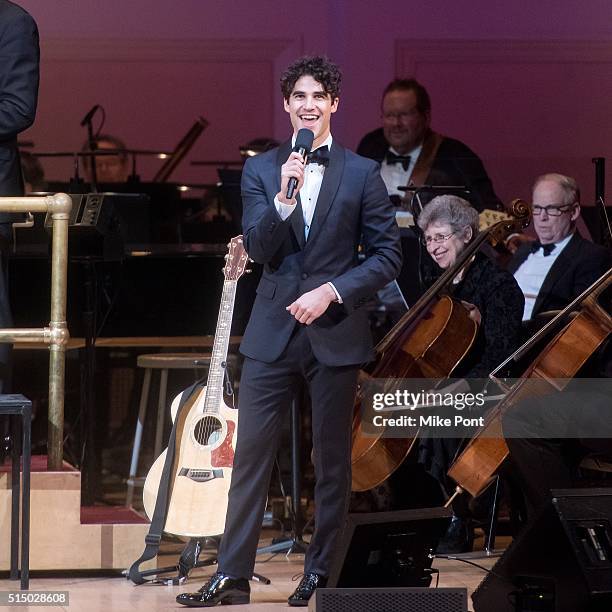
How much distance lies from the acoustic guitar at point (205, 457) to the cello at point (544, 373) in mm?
734

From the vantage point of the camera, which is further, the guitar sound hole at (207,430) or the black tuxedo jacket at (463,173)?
the black tuxedo jacket at (463,173)

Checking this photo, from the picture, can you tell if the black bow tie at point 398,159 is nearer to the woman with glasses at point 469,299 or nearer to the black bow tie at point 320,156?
the woman with glasses at point 469,299

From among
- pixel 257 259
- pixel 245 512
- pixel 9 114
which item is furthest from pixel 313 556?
pixel 9 114

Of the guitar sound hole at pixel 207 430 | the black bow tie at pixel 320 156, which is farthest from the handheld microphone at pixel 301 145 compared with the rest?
the guitar sound hole at pixel 207 430

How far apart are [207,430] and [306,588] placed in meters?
0.71

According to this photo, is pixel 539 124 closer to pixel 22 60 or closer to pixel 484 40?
pixel 484 40

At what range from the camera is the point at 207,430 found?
15.0 feet

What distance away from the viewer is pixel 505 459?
184 inches

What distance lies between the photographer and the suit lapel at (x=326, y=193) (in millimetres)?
4039

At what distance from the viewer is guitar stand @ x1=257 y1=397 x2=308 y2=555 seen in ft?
16.0

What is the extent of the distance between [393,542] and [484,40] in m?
3.47

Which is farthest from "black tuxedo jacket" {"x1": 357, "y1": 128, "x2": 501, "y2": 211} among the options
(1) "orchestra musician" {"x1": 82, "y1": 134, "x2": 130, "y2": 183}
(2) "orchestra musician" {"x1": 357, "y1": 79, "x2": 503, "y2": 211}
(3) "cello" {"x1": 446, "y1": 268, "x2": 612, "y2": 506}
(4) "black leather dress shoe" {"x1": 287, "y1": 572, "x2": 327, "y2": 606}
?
(1) "orchestra musician" {"x1": 82, "y1": 134, "x2": 130, "y2": 183}

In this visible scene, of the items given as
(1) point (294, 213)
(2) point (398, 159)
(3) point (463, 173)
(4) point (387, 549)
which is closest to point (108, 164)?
(2) point (398, 159)

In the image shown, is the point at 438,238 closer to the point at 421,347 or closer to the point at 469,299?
the point at 469,299
